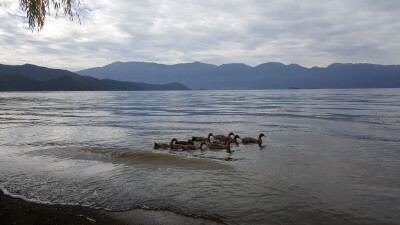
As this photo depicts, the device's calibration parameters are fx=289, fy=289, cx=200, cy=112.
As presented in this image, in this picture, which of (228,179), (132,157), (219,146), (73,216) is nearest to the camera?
(73,216)

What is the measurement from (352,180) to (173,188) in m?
7.98

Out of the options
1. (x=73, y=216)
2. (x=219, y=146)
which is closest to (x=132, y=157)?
(x=219, y=146)

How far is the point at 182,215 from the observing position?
9188 mm

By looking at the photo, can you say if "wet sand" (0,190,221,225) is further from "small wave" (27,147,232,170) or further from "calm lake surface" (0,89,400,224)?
"small wave" (27,147,232,170)

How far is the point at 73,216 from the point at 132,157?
9.16 meters

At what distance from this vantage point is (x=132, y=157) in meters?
17.8

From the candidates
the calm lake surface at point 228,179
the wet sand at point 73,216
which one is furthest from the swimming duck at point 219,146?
the wet sand at point 73,216

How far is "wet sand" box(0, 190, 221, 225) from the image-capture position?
828cm

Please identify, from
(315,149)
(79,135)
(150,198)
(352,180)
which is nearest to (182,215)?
(150,198)

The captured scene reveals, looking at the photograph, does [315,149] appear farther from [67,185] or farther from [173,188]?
[67,185]

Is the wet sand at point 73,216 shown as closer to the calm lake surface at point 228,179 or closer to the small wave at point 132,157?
the calm lake surface at point 228,179

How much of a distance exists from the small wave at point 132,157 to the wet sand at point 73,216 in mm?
6450

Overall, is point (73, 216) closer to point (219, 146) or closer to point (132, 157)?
point (132, 157)

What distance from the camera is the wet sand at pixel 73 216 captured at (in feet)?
27.2
